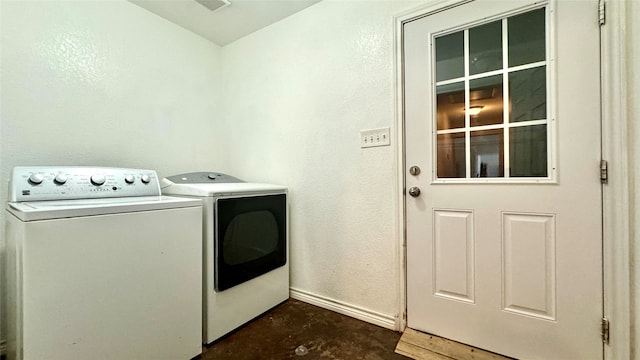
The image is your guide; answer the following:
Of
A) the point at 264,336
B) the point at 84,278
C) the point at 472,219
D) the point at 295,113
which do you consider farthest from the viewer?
the point at 295,113

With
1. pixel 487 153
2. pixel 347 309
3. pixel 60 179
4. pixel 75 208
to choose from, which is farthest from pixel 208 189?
pixel 487 153

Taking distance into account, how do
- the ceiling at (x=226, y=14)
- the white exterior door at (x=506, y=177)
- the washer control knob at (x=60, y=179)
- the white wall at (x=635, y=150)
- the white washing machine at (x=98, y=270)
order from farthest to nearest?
the ceiling at (x=226, y=14) < the washer control knob at (x=60, y=179) < the white exterior door at (x=506, y=177) < the white wall at (x=635, y=150) < the white washing machine at (x=98, y=270)

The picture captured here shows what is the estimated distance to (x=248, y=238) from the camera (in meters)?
1.58

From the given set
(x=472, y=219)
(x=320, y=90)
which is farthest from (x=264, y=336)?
(x=320, y=90)

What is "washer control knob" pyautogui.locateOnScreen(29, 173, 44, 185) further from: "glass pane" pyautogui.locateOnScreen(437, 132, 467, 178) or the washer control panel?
"glass pane" pyautogui.locateOnScreen(437, 132, 467, 178)

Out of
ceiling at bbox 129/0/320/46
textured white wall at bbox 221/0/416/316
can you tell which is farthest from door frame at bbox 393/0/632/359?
ceiling at bbox 129/0/320/46

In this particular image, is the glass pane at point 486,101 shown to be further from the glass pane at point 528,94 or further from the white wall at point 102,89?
the white wall at point 102,89

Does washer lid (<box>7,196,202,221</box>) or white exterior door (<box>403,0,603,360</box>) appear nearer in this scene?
washer lid (<box>7,196,202,221</box>)

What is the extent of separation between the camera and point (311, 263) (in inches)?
73.4

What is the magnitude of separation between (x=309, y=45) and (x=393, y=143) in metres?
1.01

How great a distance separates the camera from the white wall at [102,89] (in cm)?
137

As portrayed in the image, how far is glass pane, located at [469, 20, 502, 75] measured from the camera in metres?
1.28

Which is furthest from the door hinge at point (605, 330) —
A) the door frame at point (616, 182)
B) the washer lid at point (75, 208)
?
the washer lid at point (75, 208)

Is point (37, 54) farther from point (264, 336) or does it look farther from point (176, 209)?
point (264, 336)
